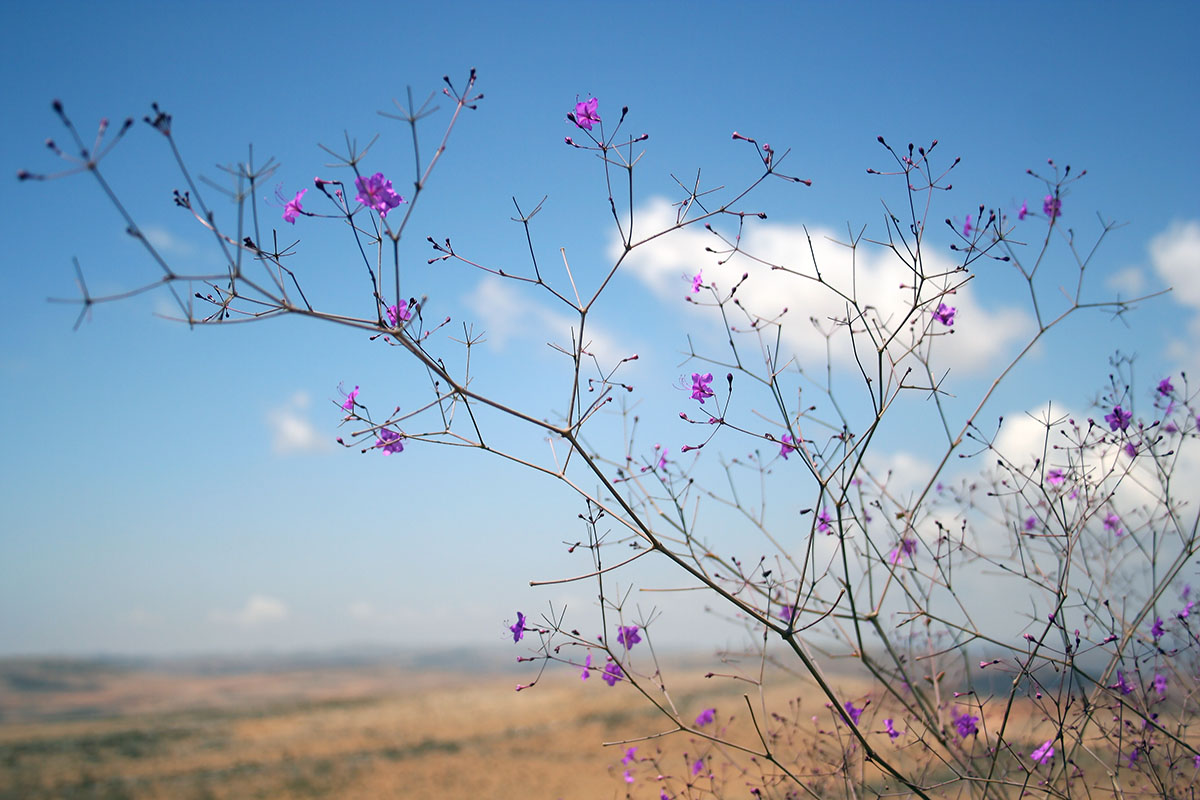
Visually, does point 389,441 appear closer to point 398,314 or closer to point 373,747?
point 398,314

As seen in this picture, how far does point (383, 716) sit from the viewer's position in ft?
74.6

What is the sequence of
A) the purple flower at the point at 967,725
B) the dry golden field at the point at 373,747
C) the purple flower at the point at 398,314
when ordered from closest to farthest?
the purple flower at the point at 398,314 < the purple flower at the point at 967,725 < the dry golden field at the point at 373,747

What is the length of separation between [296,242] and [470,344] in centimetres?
64

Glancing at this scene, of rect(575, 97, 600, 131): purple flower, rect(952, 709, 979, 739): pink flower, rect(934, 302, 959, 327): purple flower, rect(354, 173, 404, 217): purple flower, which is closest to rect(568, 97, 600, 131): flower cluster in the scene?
rect(575, 97, 600, 131): purple flower

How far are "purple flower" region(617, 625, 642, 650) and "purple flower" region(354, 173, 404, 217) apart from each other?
1889mm

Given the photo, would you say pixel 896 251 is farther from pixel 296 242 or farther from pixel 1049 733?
pixel 1049 733

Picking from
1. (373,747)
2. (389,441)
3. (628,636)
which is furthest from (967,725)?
(373,747)

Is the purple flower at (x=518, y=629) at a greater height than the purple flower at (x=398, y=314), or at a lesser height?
lesser

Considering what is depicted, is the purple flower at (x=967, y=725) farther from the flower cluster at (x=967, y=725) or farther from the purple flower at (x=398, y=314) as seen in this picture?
the purple flower at (x=398, y=314)

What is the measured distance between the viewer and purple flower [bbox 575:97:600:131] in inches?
98.9

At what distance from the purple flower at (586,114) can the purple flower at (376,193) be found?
712mm

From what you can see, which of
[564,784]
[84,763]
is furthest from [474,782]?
[84,763]

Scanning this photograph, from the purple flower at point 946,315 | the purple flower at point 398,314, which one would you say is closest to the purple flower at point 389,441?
the purple flower at point 398,314

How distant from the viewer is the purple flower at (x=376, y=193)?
6.99ft
